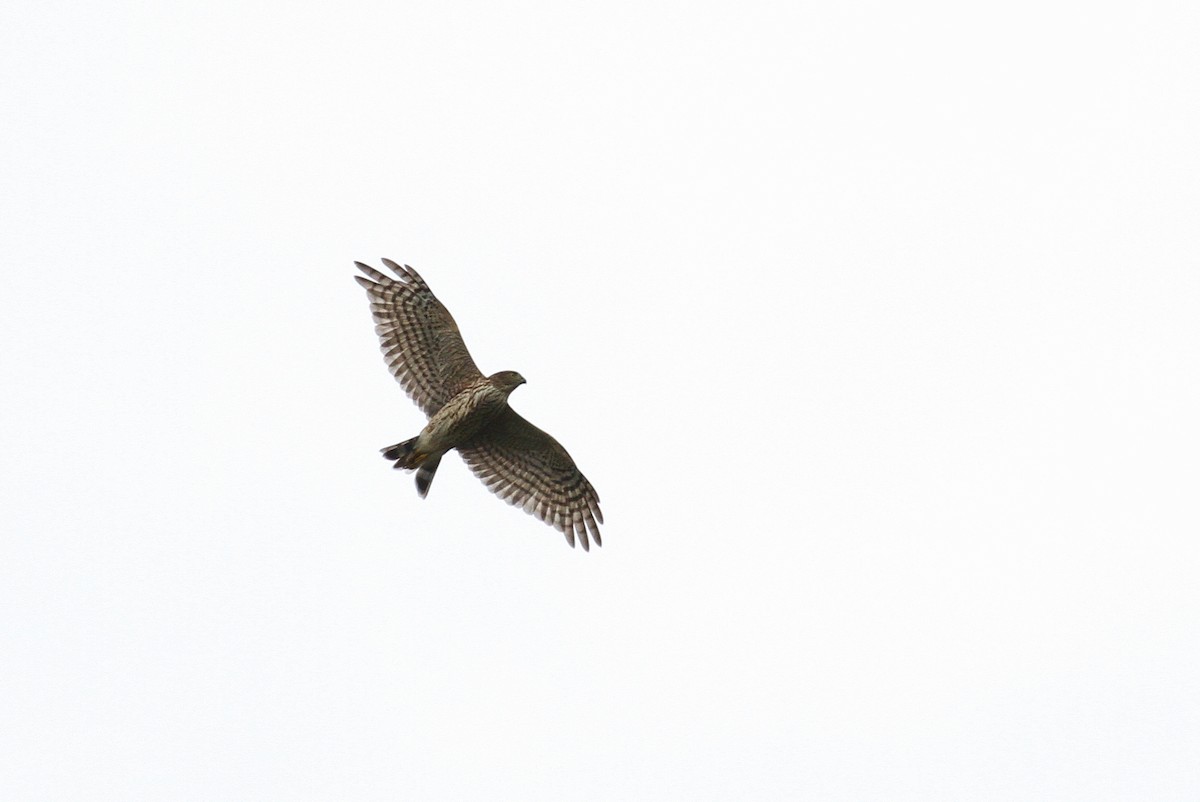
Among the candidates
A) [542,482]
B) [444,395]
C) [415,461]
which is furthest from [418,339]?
[542,482]

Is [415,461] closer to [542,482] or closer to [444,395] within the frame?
[444,395]

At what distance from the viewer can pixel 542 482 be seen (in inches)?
1025

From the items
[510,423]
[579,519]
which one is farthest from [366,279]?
[579,519]

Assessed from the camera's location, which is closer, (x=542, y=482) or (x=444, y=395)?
(x=444, y=395)

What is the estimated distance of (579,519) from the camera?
26.2m

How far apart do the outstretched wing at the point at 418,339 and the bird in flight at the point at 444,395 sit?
0.01 metres

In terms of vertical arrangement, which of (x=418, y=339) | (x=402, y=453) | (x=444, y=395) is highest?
(x=418, y=339)

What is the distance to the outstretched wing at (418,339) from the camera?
983 inches

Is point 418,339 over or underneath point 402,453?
over

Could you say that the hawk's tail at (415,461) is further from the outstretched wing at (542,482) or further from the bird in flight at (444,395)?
the outstretched wing at (542,482)

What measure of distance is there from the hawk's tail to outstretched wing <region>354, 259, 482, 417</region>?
0.53m

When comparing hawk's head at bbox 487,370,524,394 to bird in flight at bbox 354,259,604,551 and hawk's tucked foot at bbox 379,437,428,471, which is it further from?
hawk's tucked foot at bbox 379,437,428,471

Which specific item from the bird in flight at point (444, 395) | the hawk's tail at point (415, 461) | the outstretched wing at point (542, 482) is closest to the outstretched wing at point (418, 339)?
the bird in flight at point (444, 395)

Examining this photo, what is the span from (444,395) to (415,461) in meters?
0.88
